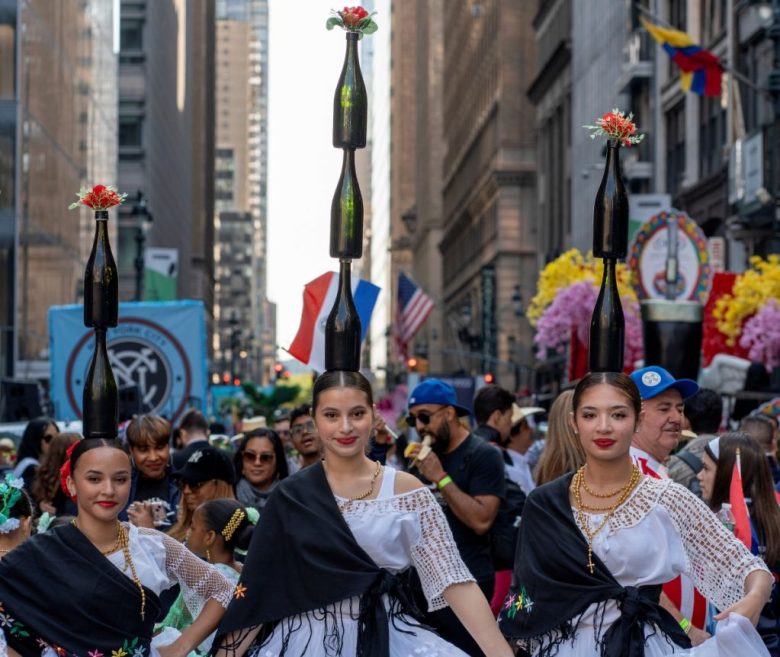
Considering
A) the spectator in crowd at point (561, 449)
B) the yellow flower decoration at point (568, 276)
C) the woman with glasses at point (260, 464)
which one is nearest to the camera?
the spectator in crowd at point (561, 449)

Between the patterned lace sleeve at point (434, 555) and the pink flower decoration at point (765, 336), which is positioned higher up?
the pink flower decoration at point (765, 336)

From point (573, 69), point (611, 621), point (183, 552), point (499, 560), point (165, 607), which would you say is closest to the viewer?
point (611, 621)

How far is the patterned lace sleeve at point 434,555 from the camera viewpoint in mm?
7008

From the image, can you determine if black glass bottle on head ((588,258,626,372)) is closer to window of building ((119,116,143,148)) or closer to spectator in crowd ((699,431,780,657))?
spectator in crowd ((699,431,780,657))

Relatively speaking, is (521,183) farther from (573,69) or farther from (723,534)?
(723,534)

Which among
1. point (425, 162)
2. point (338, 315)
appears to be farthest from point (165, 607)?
point (425, 162)

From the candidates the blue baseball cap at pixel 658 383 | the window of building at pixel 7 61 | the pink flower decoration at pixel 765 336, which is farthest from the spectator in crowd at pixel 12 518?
the window of building at pixel 7 61

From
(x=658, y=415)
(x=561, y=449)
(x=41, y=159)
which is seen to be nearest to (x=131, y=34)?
(x=41, y=159)

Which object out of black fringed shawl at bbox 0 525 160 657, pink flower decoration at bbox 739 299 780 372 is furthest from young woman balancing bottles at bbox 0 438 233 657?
pink flower decoration at bbox 739 299 780 372

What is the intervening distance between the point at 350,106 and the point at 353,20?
0.35 m

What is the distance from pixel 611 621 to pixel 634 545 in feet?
0.95

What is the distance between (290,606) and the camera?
6.77m

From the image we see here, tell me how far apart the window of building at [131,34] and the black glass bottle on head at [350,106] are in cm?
7545

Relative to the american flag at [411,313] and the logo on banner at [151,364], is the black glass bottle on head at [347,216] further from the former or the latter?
the american flag at [411,313]
